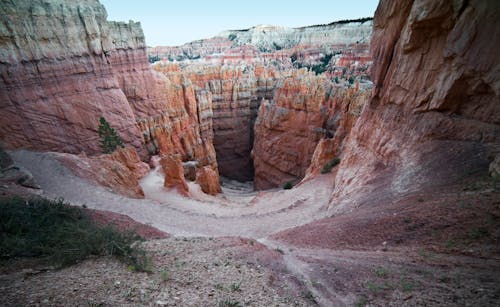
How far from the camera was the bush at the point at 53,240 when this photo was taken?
5.63m

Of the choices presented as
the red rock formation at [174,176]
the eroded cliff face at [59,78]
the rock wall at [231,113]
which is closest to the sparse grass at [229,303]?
the red rock formation at [174,176]

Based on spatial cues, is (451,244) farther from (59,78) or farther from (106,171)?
(59,78)

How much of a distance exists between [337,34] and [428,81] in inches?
4496

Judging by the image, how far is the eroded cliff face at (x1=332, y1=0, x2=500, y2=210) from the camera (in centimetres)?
893

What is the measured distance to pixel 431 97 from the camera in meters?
11.4

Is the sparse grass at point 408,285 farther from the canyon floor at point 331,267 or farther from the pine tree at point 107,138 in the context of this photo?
the pine tree at point 107,138

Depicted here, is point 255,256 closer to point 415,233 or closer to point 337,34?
point 415,233

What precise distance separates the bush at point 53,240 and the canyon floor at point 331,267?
303 mm

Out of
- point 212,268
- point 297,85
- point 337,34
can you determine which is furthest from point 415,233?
point 337,34

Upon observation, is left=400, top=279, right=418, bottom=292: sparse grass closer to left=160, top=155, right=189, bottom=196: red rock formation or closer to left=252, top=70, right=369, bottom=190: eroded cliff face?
left=160, top=155, right=189, bottom=196: red rock formation

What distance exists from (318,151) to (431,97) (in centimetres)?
1463

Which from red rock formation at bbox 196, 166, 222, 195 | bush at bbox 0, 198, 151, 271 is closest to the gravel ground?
bush at bbox 0, 198, 151, 271

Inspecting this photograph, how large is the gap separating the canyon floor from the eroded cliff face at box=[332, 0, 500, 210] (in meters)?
1.55

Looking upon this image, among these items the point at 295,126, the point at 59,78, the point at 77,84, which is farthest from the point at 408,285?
the point at 295,126
